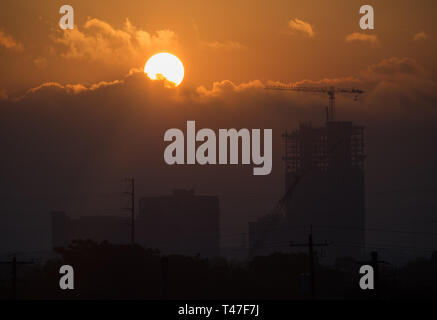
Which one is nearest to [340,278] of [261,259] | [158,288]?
[261,259]

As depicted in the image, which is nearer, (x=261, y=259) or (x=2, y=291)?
(x=2, y=291)

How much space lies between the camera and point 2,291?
144m
